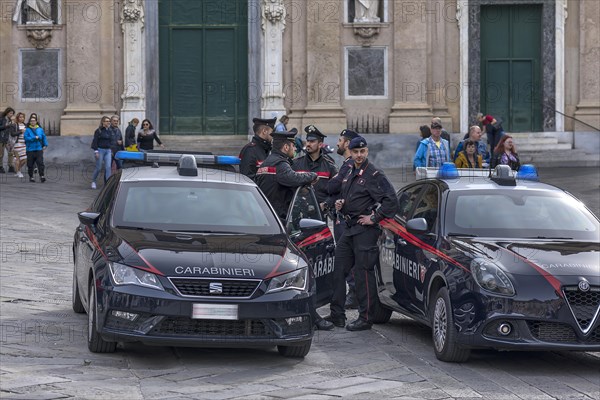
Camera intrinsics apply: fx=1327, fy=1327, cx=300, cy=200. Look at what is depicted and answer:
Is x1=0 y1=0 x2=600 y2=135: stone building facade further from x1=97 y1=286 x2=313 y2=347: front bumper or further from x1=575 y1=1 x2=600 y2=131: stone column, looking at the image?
x1=97 y1=286 x2=313 y2=347: front bumper

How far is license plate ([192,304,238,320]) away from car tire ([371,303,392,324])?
324 centimetres

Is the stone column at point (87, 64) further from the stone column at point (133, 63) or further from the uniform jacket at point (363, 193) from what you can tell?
the uniform jacket at point (363, 193)

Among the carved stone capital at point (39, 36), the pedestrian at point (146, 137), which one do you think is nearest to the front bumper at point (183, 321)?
the pedestrian at point (146, 137)

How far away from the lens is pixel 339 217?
13617 millimetres

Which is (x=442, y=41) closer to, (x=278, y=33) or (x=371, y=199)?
(x=278, y=33)

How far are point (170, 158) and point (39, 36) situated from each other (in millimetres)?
17080

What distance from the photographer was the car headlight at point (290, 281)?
33.0 ft

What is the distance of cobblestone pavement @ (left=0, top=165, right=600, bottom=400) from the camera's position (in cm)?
909

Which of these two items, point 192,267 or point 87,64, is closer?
point 192,267

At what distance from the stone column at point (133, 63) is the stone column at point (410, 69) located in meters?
5.57

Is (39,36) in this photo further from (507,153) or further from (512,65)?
(507,153)

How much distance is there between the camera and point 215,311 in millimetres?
9781

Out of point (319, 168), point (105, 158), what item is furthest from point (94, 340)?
point (105, 158)

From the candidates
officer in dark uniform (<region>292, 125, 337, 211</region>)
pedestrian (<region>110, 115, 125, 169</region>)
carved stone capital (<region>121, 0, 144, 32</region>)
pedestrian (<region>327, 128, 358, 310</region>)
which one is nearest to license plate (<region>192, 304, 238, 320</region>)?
pedestrian (<region>327, 128, 358, 310</region>)
